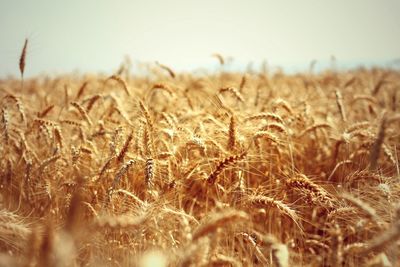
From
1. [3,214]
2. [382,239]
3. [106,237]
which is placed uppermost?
[382,239]

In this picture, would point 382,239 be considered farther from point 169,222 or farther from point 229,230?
point 169,222

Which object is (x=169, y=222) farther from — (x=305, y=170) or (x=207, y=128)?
(x=305, y=170)

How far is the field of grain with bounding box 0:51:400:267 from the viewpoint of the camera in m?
1.22

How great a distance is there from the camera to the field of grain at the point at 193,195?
47.9 inches

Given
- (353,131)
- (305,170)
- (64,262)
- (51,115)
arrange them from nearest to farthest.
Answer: (64,262) < (353,131) < (305,170) < (51,115)

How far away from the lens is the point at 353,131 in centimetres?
271

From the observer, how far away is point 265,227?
2303 mm

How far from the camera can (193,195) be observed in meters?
2.46

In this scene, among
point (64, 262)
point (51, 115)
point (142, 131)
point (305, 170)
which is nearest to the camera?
point (64, 262)

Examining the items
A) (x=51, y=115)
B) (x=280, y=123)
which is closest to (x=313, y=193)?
(x=280, y=123)

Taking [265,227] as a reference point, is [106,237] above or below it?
above

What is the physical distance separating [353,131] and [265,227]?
1.17m

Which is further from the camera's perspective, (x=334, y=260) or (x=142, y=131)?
(x=142, y=131)

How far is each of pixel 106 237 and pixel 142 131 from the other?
29.4 inches
